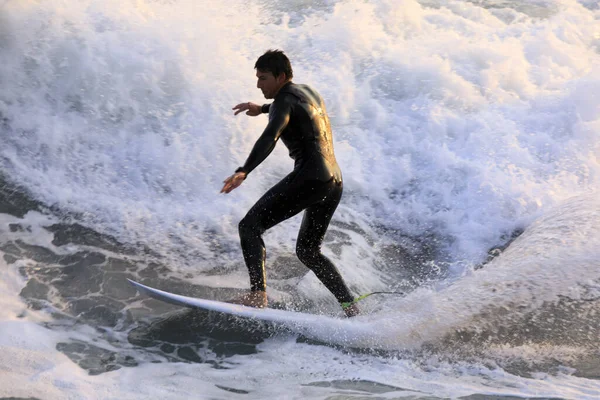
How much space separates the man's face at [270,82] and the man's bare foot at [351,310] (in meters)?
1.48

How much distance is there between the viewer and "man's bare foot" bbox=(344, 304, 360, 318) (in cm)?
492

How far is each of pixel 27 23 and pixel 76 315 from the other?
176 inches

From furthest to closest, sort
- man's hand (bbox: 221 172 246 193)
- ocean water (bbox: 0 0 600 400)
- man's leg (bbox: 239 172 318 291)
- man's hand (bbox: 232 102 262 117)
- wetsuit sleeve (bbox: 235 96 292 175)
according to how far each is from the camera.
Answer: man's hand (bbox: 232 102 262 117)
man's leg (bbox: 239 172 318 291)
ocean water (bbox: 0 0 600 400)
wetsuit sleeve (bbox: 235 96 292 175)
man's hand (bbox: 221 172 246 193)

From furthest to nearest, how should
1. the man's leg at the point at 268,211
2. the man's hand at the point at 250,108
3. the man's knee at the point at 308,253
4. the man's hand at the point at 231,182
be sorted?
the man's knee at the point at 308,253, the man's hand at the point at 250,108, the man's leg at the point at 268,211, the man's hand at the point at 231,182

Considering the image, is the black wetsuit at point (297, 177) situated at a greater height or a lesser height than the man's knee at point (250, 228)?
greater

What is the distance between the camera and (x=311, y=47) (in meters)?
9.52

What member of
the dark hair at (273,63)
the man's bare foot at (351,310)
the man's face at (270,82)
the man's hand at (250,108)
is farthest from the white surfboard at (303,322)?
the dark hair at (273,63)

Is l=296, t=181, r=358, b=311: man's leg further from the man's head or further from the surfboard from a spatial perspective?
the man's head

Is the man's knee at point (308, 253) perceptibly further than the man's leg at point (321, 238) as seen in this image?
Yes

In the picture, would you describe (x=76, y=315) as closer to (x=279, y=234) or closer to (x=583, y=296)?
(x=279, y=234)

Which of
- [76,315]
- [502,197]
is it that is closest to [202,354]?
[76,315]

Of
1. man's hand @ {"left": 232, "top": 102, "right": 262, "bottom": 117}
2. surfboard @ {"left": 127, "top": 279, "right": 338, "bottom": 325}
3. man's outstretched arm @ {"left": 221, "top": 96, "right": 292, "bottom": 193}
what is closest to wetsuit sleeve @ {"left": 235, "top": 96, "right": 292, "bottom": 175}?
man's outstretched arm @ {"left": 221, "top": 96, "right": 292, "bottom": 193}

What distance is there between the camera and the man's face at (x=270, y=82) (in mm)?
4441

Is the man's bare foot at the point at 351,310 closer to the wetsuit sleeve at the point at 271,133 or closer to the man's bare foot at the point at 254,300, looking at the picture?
the man's bare foot at the point at 254,300
